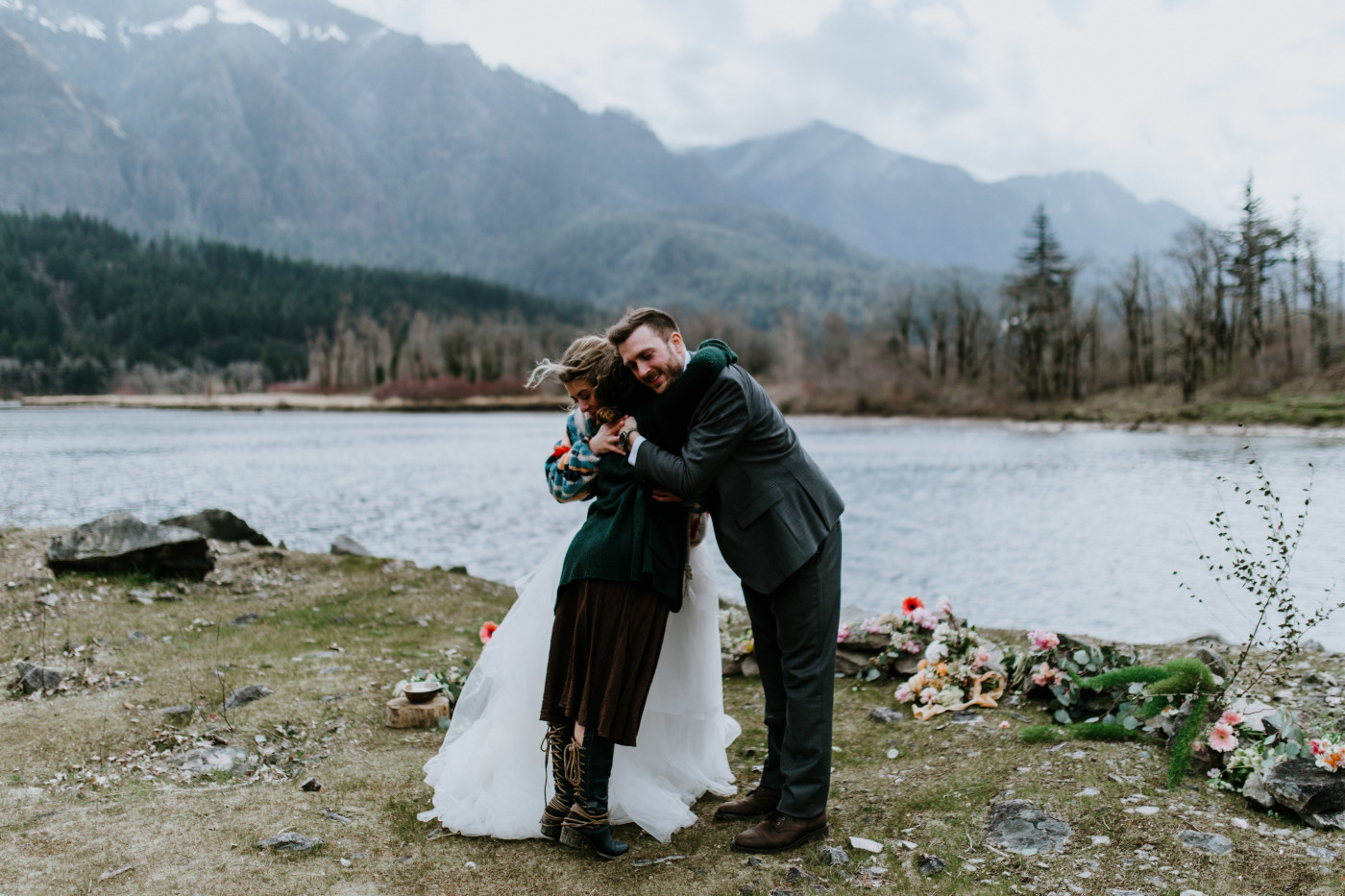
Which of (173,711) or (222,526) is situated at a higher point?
(222,526)

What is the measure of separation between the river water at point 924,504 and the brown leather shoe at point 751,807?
9.76 feet

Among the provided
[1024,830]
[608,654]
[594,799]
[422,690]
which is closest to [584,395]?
[608,654]

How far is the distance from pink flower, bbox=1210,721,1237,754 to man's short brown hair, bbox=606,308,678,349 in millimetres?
3565

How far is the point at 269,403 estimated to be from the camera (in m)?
96.9

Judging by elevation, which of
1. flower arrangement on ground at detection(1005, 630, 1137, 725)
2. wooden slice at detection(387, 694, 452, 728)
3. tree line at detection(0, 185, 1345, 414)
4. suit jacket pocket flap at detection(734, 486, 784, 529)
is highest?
tree line at detection(0, 185, 1345, 414)

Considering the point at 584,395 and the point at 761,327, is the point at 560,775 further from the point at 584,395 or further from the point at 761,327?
the point at 761,327

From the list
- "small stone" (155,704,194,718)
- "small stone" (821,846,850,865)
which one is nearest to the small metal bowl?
"small stone" (155,704,194,718)

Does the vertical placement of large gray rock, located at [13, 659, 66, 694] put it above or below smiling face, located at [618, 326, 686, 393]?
below

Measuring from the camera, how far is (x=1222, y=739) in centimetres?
432

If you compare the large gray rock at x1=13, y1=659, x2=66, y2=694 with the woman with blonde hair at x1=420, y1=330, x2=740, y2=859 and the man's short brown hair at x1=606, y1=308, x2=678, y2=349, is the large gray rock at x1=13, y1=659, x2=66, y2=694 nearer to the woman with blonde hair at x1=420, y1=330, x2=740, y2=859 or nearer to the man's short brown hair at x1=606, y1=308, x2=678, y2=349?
the woman with blonde hair at x1=420, y1=330, x2=740, y2=859

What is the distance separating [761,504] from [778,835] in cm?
166

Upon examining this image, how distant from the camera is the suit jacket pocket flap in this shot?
3895 mm

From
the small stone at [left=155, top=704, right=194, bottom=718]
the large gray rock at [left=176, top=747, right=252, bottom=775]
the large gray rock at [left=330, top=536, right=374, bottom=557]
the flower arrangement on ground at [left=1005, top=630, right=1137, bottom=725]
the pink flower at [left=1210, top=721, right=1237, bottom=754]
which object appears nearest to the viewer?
the pink flower at [left=1210, top=721, right=1237, bottom=754]

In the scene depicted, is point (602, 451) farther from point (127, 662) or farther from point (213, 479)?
point (213, 479)
